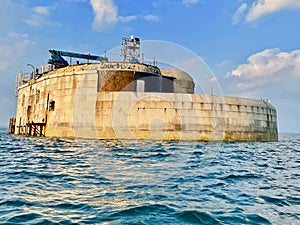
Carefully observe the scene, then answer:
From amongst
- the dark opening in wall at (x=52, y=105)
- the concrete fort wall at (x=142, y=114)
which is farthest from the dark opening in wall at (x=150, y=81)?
the dark opening in wall at (x=52, y=105)

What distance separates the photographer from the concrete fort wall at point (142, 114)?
25453 mm

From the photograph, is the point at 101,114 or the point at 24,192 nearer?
the point at 24,192

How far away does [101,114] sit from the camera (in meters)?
26.1

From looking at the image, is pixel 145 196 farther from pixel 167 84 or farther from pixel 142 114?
pixel 167 84

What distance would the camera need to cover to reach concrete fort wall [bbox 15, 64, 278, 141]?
25.5 metres

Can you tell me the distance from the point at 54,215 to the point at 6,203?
1.28m

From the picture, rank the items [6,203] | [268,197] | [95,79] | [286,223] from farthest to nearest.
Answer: [95,79]
[268,197]
[6,203]
[286,223]

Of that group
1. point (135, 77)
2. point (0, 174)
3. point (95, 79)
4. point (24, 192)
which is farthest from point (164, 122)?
point (24, 192)

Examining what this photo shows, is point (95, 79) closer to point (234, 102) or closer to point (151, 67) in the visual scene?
point (151, 67)

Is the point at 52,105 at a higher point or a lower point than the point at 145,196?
higher

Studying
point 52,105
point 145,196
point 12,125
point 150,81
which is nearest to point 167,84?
point 150,81

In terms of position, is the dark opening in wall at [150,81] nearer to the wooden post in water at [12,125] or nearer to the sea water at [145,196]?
the sea water at [145,196]

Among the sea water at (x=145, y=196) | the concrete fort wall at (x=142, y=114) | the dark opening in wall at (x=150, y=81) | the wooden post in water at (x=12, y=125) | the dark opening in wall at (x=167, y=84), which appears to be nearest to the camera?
the sea water at (x=145, y=196)

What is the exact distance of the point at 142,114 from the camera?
25.4 metres
